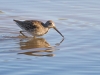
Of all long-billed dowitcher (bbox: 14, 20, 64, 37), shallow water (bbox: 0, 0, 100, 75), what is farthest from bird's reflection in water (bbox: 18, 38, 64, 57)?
long-billed dowitcher (bbox: 14, 20, 64, 37)

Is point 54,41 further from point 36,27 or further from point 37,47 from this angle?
point 36,27

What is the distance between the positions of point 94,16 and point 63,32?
69.1 inches

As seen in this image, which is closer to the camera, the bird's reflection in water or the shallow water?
the shallow water

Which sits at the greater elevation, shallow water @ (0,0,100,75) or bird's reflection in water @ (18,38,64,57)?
shallow water @ (0,0,100,75)

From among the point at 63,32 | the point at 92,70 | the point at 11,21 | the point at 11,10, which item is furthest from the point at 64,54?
the point at 11,10

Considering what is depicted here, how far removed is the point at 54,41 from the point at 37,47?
2.10 ft

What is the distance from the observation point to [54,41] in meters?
10.4

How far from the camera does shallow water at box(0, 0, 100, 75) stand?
7930 mm

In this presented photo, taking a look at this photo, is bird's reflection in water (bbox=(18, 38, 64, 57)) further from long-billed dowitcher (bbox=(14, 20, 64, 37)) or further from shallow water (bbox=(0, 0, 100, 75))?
long-billed dowitcher (bbox=(14, 20, 64, 37))

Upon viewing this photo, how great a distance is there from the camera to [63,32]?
11242 mm

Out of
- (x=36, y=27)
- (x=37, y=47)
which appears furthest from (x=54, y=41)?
(x=36, y=27)

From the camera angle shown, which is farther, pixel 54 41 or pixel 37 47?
pixel 54 41

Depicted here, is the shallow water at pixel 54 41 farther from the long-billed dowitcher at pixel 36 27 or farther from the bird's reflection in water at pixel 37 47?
the long-billed dowitcher at pixel 36 27

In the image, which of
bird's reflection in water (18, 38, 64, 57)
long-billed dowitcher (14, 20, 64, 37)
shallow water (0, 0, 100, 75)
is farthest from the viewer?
long-billed dowitcher (14, 20, 64, 37)
